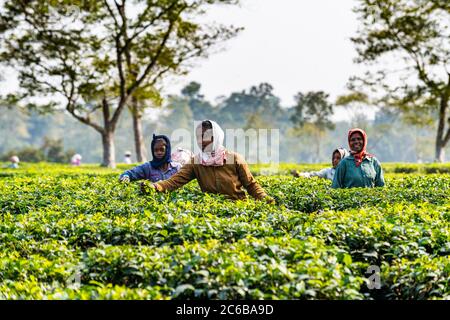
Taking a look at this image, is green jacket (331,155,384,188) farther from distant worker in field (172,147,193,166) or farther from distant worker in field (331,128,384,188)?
distant worker in field (172,147,193,166)

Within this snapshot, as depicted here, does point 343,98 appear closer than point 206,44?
No

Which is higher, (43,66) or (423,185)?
(43,66)

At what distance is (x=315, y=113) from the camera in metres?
53.0

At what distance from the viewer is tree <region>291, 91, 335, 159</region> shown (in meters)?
52.1

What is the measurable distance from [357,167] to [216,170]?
2214mm

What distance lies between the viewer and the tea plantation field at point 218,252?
380 cm

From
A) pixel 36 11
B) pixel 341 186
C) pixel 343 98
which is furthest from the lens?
pixel 343 98

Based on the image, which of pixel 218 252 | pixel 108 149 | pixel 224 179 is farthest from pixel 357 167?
pixel 108 149

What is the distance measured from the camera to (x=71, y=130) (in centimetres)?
8694

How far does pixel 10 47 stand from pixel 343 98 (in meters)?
21.2
